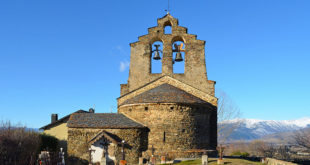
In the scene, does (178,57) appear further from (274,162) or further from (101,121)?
(274,162)

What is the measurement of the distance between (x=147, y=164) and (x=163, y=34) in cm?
1228

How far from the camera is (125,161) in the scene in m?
21.5

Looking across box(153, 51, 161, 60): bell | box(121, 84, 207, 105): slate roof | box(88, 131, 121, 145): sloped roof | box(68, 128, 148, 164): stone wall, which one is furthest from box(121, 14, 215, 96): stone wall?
box(88, 131, 121, 145): sloped roof

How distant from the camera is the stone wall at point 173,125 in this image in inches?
904

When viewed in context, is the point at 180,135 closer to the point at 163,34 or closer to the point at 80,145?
the point at 80,145

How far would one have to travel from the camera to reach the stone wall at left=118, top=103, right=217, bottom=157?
2297 cm

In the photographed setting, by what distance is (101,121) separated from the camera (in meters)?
24.0

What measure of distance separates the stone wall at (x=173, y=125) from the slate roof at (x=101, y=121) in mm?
993

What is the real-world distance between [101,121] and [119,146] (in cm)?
268

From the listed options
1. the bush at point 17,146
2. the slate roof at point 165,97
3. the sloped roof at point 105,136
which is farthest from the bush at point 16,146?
the slate roof at point 165,97

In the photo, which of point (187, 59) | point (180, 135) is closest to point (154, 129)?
point (180, 135)

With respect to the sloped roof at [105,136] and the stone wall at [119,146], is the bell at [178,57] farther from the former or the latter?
the sloped roof at [105,136]

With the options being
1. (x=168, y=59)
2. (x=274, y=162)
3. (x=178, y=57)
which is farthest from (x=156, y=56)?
(x=274, y=162)

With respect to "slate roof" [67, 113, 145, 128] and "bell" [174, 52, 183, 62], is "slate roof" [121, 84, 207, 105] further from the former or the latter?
"bell" [174, 52, 183, 62]
